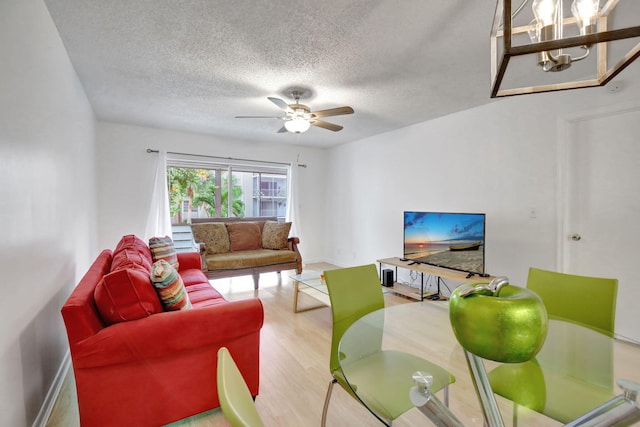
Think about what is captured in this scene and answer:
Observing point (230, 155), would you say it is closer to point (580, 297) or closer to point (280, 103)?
point (280, 103)

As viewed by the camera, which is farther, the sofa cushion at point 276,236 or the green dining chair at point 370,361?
the sofa cushion at point 276,236

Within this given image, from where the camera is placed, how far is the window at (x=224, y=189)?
4.78m

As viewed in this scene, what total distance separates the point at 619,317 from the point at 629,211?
0.94 m

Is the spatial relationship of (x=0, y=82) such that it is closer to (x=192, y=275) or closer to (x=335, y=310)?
(x=335, y=310)

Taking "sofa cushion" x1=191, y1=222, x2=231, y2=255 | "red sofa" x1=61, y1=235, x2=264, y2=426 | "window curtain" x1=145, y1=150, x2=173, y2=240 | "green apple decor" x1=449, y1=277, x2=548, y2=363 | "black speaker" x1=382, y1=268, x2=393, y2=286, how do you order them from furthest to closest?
"window curtain" x1=145, y1=150, x2=173, y2=240 < "sofa cushion" x1=191, y1=222, x2=231, y2=255 < "black speaker" x1=382, y1=268, x2=393, y2=286 < "red sofa" x1=61, y1=235, x2=264, y2=426 < "green apple decor" x1=449, y1=277, x2=548, y2=363

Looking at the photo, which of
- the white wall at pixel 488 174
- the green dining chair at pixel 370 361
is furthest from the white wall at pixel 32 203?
the white wall at pixel 488 174

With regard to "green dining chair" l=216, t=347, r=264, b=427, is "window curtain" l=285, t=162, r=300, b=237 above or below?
above

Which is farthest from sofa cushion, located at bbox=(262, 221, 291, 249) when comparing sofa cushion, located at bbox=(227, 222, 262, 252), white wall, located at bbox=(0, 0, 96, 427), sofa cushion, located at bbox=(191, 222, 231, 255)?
white wall, located at bbox=(0, 0, 96, 427)

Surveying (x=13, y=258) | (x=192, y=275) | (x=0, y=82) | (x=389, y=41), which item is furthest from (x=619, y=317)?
(x=0, y=82)

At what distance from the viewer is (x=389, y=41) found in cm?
205

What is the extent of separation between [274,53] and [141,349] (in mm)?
2159

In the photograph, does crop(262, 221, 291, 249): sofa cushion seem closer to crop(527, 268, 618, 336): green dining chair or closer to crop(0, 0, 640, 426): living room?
crop(0, 0, 640, 426): living room

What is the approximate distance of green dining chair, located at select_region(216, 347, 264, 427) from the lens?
18.3 inches

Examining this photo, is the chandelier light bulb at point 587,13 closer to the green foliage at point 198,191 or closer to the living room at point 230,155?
the living room at point 230,155
